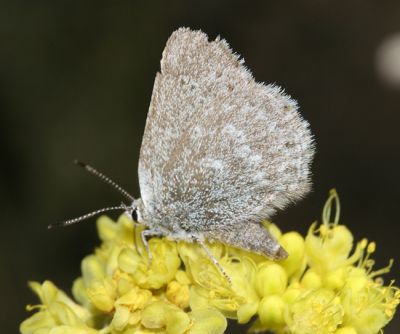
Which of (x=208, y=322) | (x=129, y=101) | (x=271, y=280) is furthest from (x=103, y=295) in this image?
(x=129, y=101)

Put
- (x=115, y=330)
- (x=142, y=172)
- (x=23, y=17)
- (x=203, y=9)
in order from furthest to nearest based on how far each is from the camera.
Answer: (x=203, y=9)
(x=23, y=17)
(x=142, y=172)
(x=115, y=330)

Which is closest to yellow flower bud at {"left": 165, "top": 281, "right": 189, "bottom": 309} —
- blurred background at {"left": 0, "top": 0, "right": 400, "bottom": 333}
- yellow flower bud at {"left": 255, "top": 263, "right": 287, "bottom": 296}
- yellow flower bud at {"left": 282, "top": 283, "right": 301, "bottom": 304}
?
yellow flower bud at {"left": 255, "top": 263, "right": 287, "bottom": 296}

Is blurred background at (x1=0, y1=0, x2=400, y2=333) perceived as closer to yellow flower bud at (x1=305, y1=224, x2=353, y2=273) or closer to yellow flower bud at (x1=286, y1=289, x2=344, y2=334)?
yellow flower bud at (x1=305, y1=224, x2=353, y2=273)

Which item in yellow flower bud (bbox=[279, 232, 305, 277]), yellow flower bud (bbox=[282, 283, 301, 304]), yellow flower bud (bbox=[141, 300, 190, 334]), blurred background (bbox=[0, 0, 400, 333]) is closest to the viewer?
yellow flower bud (bbox=[141, 300, 190, 334])

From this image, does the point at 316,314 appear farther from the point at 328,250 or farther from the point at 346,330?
the point at 328,250

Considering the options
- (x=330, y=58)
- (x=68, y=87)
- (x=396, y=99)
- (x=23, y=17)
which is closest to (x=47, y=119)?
(x=68, y=87)

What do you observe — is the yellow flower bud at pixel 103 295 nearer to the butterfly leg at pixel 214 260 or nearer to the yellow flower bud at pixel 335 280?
the butterfly leg at pixel 214 260

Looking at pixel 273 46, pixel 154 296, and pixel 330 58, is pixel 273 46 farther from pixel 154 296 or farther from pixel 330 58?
pixel 154 296

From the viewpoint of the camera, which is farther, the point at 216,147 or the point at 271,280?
the point at 216,147
